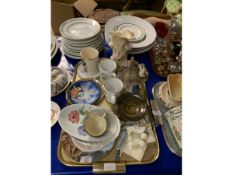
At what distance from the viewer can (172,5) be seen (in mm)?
1612

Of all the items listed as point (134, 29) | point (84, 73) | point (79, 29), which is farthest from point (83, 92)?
point (134, 29)

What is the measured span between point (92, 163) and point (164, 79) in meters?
0.50

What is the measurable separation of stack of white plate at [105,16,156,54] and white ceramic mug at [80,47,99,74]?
0.43 ft

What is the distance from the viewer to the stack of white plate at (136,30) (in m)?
1.24

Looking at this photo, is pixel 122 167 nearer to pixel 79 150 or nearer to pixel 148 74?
pixel 79 150

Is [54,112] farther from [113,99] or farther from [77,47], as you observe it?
[77,47]

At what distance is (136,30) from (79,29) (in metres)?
0.28

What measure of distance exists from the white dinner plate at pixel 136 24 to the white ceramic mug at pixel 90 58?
143mm

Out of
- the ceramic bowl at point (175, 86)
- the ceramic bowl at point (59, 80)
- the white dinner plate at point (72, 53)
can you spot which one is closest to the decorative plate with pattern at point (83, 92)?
the ceramic bowl at point (59, 80)

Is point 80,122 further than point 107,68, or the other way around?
point 107,68

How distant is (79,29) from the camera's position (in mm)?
1253

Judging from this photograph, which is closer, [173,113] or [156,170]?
[156,170]

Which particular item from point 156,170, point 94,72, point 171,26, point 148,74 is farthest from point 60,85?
point 171,26
